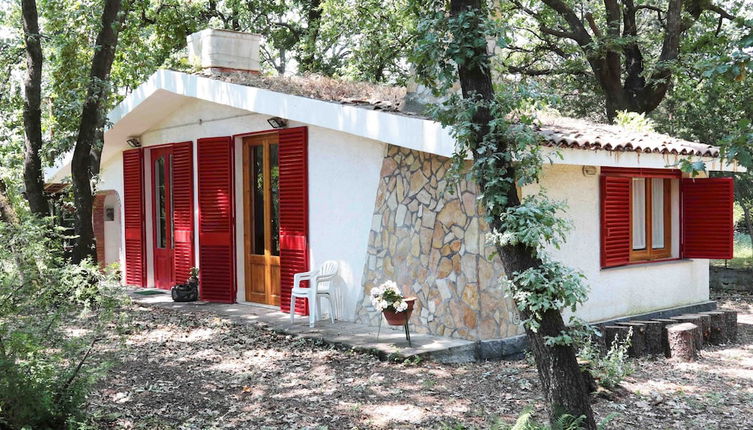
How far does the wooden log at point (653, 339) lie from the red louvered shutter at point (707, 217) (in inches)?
83.9

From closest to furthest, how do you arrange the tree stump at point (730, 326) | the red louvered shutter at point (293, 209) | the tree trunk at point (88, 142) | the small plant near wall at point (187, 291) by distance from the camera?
the tree stump at point (730, 326) < the red louvered shutter at point (293, 209) < the tree trunk at point (88, 142) < the small plant near wall at point (187, 291)

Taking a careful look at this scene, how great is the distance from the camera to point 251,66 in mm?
12109

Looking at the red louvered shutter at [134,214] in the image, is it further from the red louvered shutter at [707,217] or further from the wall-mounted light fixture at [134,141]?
the red louvered shutter at [707,217]

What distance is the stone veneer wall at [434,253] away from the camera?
7.61 meters

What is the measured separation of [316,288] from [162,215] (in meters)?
5.03

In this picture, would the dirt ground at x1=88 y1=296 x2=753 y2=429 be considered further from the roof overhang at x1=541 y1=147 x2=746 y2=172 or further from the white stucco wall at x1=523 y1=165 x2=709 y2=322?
the roof overhang at x1=541 y1=147 x2=746 y2=172

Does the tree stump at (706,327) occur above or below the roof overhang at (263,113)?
below

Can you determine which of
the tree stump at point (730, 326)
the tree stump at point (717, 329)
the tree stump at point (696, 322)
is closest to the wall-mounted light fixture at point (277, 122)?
the tree stump at point (696, 322)

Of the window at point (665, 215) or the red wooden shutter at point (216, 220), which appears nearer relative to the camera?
the window at point (665, 215)

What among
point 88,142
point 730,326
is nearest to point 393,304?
point 730,326

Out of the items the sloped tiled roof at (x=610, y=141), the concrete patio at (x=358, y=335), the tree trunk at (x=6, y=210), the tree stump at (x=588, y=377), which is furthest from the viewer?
the tree trunk at (x=6, y=210)

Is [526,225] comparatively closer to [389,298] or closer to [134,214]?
[389,298]

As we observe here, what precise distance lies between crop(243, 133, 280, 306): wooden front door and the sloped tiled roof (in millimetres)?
3892

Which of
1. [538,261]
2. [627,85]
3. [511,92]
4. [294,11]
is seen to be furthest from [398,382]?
[294,11]
